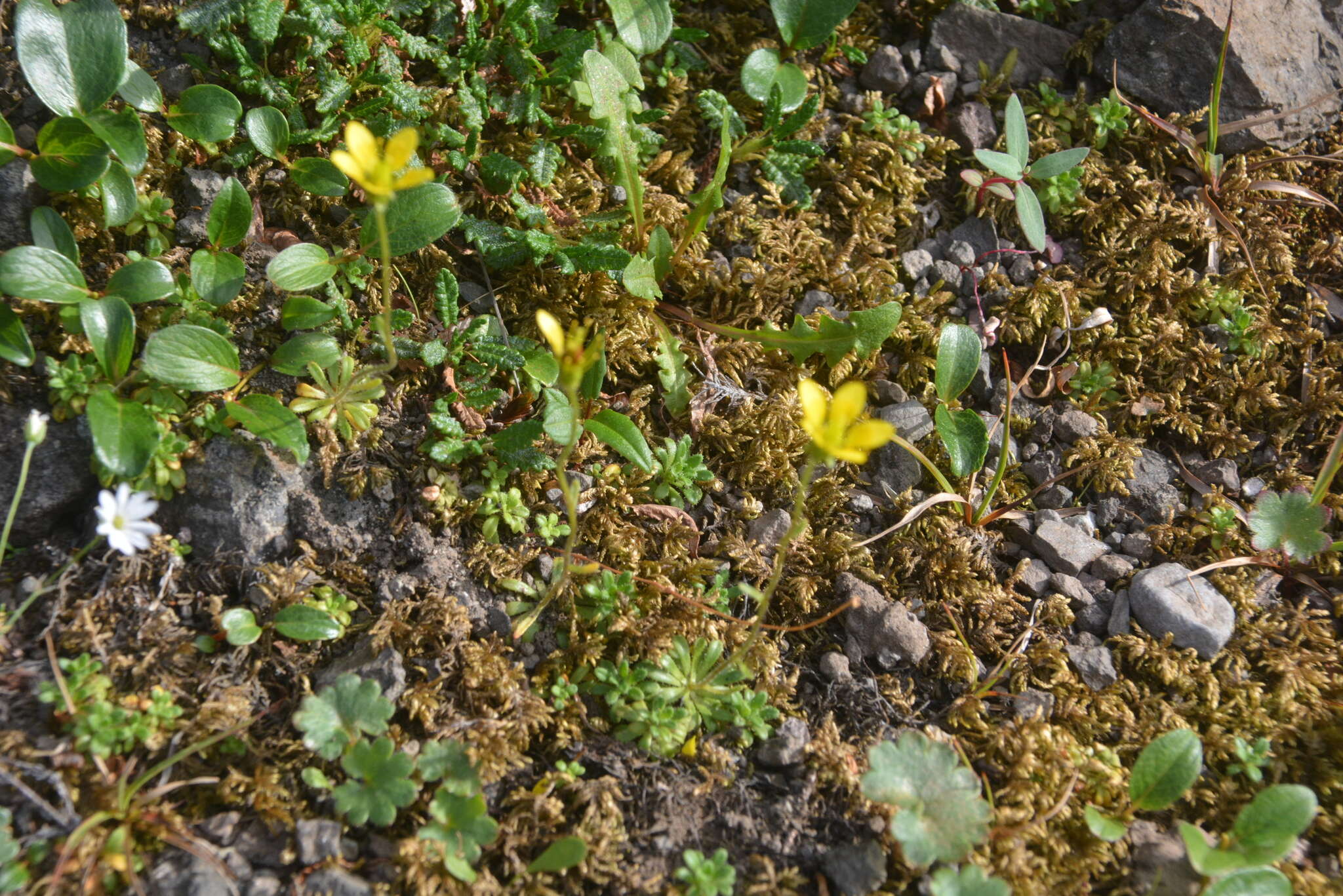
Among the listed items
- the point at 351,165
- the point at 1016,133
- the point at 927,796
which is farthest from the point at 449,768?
the point at 1016,133

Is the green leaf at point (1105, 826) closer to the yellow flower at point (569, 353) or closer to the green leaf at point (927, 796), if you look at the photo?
the green leaf at point (927, 796)

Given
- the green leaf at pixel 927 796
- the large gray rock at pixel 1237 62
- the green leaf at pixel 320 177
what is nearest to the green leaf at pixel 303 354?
the green leaf at pixel 320 177

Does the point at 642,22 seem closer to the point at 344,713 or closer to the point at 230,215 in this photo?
the point at 230,215

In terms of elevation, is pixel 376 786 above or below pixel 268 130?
below

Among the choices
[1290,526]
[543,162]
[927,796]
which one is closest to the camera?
[927,796]

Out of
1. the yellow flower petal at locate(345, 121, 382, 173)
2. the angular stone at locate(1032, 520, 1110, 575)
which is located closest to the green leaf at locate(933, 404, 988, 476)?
the angular stone at locate(1032, 520, 1110, 575)

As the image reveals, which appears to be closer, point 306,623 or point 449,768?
point 449,768

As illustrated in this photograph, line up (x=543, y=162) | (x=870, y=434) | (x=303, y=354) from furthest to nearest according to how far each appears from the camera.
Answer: (x=543, y=162), (x=303, y=354), (x=870, y=434)

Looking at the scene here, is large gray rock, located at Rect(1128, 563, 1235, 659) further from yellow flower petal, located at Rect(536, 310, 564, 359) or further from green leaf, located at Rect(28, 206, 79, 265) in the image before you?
green leaf, located at Rect(28, 206, 79, 265)
